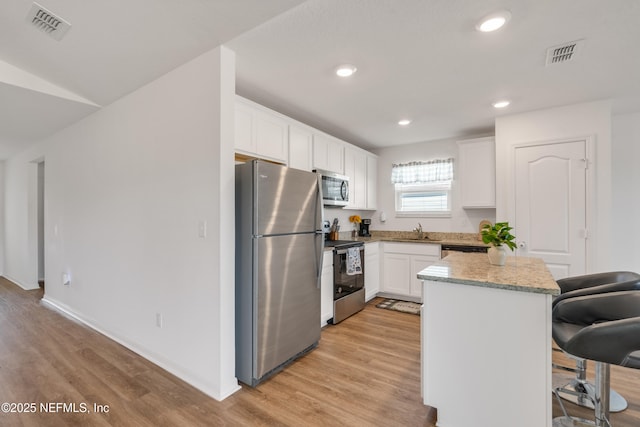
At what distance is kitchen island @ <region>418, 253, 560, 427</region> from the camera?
152 cm

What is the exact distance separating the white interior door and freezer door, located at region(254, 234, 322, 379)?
2.51 m

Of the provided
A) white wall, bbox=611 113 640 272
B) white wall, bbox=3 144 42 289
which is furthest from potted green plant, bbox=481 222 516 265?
white wall, bbox=3 144 42 289

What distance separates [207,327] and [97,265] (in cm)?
201

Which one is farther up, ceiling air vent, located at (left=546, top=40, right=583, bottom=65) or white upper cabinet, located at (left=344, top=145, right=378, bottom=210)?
ceiling air vent, located at (left=546, top=40, right=583, bottom=65)

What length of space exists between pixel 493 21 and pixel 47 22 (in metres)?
3.00

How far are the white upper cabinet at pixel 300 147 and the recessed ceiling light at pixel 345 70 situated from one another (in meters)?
0.91

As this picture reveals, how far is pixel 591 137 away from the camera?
313cm

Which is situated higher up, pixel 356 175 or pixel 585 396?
pixel 356 175

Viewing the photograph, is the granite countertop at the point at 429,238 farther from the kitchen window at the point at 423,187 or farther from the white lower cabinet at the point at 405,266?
the kitchen window at the point at 423,187

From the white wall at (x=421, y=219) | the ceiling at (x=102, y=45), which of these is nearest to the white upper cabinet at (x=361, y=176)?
the white wall at (x=421, y=219)

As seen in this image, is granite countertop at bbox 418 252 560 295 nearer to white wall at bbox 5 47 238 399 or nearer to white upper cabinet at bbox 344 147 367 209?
white wall at bbox 5 47 238 399

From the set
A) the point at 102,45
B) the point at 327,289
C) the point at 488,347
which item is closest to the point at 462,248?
the point at 327,289

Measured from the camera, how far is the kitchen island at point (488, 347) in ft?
4.99

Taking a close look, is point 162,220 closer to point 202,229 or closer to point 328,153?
point 202,229
